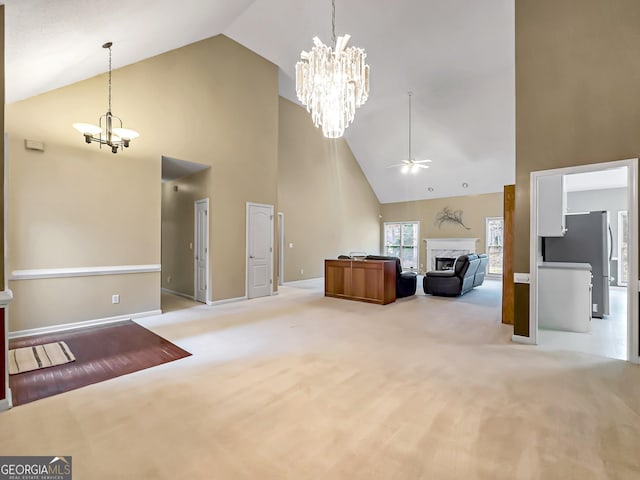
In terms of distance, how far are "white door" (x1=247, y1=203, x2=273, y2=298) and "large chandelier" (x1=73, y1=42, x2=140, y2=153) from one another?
2689mm

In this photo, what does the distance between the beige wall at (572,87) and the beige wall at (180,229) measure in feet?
17.5

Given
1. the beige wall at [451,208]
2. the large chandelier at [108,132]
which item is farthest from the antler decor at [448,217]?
the large chandelier at [108,132]

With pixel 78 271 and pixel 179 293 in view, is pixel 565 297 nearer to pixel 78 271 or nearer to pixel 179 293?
pixel 78 271

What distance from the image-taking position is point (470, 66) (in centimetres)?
668

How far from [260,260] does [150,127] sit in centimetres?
331

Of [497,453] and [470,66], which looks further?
[470,66]

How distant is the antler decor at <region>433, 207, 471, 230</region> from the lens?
11.1 meters

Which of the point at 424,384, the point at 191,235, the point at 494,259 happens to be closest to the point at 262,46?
the point at 191,235

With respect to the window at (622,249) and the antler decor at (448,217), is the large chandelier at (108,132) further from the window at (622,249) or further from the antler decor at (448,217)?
the window at (622,249)

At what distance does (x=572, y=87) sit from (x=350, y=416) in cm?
420

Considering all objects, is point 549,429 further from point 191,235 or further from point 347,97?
point 191,235

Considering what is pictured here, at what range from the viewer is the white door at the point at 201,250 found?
609 centimetres

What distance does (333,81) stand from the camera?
4.06 metres

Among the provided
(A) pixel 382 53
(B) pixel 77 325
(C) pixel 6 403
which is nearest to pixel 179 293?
(B) pixel 77 325
